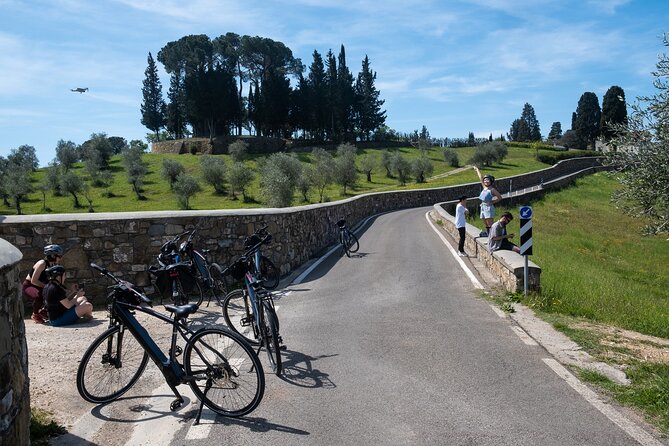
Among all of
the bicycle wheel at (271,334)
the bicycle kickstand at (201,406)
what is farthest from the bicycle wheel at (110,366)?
the bicycle wheel at (271,334)

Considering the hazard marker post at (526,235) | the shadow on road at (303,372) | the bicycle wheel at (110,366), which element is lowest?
the shadow on road at (303,372)

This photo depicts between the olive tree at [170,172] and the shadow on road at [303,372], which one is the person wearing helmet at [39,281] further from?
the olive tree at [170,172]

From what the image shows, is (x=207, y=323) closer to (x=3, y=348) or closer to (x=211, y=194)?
(x=3, y=348)

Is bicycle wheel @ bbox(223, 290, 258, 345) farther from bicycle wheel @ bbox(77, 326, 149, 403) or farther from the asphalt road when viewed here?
bicycle wheel @ bbox(77, 326, 149, 403)

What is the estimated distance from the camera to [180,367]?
4832 millimetres

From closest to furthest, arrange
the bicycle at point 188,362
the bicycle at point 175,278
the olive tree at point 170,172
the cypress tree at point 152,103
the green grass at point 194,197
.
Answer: the bicycle at point 188,362 → the bicycle at point 175,278 → the green grass at point 194,197 → the olive tree at point 170,172 → the cypress tree at point 152,103

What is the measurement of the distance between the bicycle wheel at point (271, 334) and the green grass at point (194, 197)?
140ft

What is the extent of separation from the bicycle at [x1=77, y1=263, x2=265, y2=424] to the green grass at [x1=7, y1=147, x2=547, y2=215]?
143 feet

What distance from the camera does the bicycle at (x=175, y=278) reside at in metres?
8.66

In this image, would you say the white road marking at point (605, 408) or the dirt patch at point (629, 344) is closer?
the white road marking at point (605, 408)

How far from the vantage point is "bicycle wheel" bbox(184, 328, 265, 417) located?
4633mm

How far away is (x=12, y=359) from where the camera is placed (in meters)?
3.45

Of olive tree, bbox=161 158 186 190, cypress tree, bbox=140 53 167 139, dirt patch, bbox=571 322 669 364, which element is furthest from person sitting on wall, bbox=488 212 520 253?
cypress tree, bbox=140 53 167 139

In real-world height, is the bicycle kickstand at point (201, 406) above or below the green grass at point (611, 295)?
above
